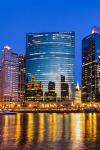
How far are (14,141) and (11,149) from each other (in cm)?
790

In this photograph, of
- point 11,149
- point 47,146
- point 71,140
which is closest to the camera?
point 11,149

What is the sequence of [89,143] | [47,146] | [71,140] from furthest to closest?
1. [71,140]
2. [89,143]
3. [47,146]

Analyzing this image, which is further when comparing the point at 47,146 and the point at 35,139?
the point at 35,139

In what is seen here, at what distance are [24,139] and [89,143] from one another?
32.0 ft

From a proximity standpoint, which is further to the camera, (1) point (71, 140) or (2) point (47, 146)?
(1) point (71, 140)

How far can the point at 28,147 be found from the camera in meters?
44.9

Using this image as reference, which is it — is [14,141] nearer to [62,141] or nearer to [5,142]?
[5,142]

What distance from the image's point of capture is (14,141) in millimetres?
50875

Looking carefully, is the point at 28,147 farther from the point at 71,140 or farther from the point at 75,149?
the point at 71,140

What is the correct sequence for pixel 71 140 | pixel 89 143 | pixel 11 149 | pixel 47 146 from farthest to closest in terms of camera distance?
pixel 71 140, pixel 89 143, pixel 47 146, pixel 11 149

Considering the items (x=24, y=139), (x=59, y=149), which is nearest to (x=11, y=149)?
(x=59, y=149)

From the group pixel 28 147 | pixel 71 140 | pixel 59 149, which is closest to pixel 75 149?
pixel 59 149

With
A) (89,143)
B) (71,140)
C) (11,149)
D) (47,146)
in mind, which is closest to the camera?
(11,149)

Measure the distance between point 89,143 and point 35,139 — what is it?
27.4 feet
